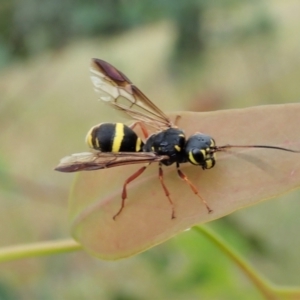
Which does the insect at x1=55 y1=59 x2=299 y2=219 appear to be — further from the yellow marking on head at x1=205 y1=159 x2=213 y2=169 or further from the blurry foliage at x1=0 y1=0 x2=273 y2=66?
the blurry foliage at x1=0 y1=0 x2=273 y2=66

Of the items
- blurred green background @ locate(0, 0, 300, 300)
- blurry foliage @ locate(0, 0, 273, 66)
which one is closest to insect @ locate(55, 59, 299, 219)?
blurred green background @ locate(0, 0, 300, 300)

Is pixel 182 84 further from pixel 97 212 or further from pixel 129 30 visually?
pixel 97 212

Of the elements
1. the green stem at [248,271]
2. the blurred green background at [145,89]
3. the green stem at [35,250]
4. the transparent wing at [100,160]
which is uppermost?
the transparent wing at [100,160]

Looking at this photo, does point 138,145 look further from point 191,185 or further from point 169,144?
point 191,185

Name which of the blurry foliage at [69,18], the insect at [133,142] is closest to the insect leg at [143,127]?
the insect at [133,142]

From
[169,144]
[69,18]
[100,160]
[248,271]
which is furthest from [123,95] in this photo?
[69,18]

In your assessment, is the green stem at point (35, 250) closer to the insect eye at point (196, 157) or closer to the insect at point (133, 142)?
the insect at point (133, 142)
